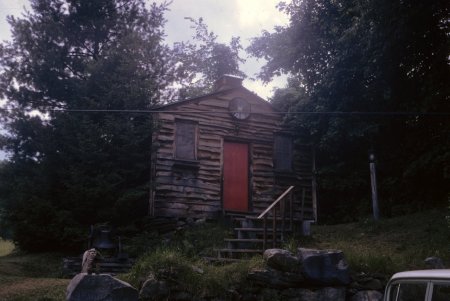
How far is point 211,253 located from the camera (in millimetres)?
10438

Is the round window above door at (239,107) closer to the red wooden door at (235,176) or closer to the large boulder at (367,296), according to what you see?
the red wooden door at (235,176)

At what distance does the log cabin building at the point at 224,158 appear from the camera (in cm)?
1448

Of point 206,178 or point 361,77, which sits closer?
point 206,178

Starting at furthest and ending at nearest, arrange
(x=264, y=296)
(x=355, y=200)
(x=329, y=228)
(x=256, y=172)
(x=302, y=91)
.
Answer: (x=302, y=91) → (x=355, y=200) → (x=256, y=172) → (x=329, y=228) → (x=264, y=296)

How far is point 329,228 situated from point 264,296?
718 cm

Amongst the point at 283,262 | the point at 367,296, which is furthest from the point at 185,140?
the point at 367,296

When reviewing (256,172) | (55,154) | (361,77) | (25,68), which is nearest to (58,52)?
(25,68)

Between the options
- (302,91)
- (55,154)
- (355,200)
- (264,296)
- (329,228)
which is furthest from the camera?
(302,91)

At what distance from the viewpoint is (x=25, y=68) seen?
15078 mm

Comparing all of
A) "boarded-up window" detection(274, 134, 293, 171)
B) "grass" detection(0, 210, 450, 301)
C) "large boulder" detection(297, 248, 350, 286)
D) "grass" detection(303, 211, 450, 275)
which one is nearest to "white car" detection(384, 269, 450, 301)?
"large boulder" detection(297, 248, 350, 286)

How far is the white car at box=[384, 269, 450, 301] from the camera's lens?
4.10 meters

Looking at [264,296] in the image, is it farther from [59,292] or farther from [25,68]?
[25,68]

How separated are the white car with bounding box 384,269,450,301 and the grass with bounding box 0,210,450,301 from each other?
3727 millimetres

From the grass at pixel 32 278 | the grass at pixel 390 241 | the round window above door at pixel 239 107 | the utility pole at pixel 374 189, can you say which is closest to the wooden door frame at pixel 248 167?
the round window above door at pixel 239 107
